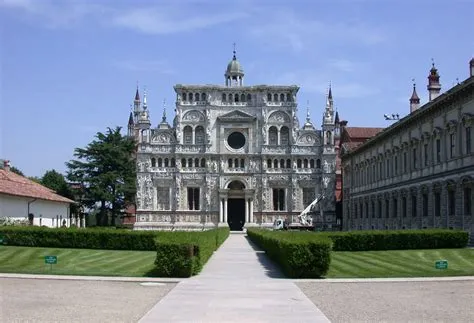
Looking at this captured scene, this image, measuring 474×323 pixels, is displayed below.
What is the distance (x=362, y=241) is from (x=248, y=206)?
196 feet

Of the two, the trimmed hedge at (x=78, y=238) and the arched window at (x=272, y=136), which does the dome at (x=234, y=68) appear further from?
the trimmed hedge at (x=78, y=238)

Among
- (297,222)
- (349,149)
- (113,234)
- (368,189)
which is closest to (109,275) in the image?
(113,234)

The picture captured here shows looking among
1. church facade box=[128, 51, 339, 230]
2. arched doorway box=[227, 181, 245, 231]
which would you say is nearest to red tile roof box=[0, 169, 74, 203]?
church facade box=[128, 51, 339, 230]

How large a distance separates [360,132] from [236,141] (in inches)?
826

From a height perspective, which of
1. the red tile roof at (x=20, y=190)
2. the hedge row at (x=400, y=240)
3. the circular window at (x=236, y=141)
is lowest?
the hedge row at (x=400, y=240)

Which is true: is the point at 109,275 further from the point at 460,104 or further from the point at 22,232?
the point at 460,104

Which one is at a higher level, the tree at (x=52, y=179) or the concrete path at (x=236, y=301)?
the tree at (x=52, y=179)

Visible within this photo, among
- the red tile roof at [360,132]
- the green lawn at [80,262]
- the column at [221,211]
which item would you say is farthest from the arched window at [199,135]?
the green lawn at [80,262]

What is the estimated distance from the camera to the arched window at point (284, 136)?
325ft

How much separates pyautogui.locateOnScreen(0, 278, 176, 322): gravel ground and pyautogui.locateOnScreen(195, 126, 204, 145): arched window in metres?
75.6

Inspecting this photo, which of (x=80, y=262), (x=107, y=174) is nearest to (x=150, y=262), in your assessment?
(x=80, y=262)

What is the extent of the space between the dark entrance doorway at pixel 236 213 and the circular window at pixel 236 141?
26.4 feet

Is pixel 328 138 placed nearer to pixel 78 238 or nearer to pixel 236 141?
pixel 236 141

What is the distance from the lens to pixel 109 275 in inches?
1014
